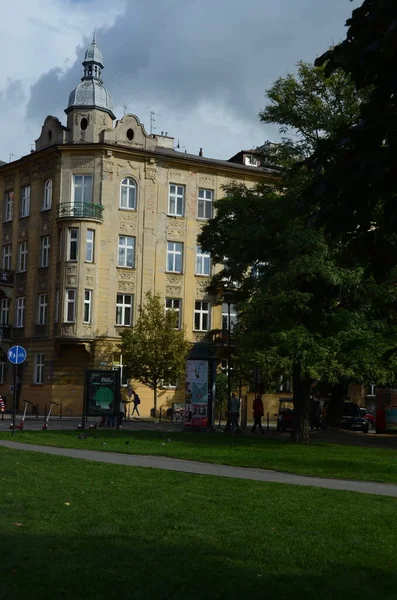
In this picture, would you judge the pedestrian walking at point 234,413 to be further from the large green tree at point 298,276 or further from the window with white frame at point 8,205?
the window with white frame at point 8,205

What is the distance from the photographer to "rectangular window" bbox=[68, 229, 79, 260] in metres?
58.0

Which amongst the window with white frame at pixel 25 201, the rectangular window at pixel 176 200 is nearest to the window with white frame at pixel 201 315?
the rectangular window at pixel 176 200

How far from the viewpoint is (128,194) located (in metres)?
60.3

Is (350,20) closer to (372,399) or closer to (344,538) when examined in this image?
(344,538)

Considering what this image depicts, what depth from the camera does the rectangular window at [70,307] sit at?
188ft

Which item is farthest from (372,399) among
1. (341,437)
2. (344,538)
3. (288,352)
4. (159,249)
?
(344,538)

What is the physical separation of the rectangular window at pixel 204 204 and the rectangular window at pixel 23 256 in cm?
1195

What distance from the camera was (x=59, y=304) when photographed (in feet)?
189

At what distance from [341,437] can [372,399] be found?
32.1 meters

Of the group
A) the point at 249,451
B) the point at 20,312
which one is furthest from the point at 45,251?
the point at 249,451

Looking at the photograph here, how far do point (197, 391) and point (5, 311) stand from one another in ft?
99.4

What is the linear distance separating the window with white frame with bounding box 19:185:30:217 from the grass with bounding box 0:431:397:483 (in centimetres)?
3293

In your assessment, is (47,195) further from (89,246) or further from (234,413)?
(234,413)

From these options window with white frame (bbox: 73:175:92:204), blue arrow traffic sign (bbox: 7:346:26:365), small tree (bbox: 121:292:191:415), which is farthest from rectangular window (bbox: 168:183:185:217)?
blue arrow traffic sign (bbox: 7:346:26:365)
